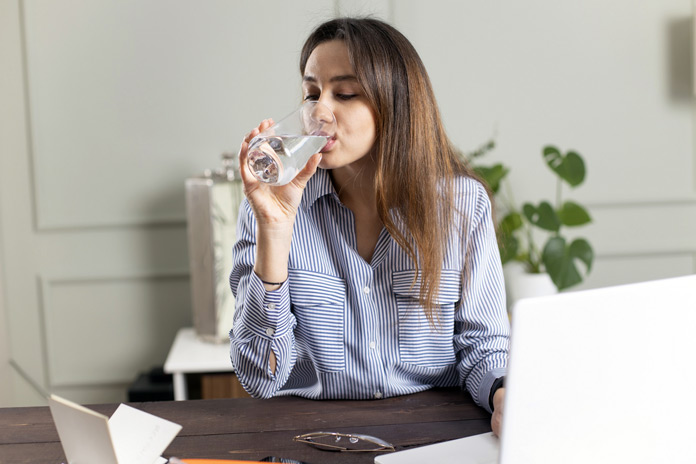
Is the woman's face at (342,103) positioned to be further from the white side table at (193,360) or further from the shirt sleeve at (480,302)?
the white side table at (193,360)

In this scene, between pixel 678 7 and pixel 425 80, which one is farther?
pixel 678 7

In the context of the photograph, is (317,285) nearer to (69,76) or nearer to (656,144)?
(69,76)

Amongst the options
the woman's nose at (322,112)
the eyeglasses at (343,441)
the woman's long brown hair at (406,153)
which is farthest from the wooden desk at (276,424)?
the woman's nose at (322,112)

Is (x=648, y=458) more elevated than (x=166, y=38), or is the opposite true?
(x=166, y=38)

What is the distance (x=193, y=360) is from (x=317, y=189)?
1.17m

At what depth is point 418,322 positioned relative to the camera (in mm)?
1306

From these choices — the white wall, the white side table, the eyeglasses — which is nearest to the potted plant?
the white wall

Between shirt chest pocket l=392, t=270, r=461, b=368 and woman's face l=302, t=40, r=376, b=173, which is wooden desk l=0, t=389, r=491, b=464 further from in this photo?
woman's face l=302, t=40, r=376, b=173

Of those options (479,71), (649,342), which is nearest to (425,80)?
(649,342)

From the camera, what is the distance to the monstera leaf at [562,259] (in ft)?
8.28

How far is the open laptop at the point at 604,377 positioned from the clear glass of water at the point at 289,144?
21.5 inches

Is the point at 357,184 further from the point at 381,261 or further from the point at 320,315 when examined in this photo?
the point at 320,315

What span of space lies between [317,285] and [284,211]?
172 mm

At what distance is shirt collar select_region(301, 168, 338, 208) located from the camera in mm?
1358
